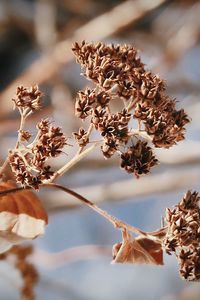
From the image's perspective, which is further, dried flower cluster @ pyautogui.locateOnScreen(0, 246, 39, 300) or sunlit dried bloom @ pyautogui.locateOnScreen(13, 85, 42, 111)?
dried flower cluster @ pyautogui.locateOnScreen(0, 246, 39, 300)

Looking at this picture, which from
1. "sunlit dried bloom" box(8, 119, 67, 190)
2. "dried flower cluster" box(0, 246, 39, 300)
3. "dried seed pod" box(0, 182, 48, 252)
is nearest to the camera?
"sunlit dried bloom" box(8, 119, 67, 190)

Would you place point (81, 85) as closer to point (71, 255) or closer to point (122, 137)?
point (71, 255)

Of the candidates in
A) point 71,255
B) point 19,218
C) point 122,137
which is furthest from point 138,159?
point 71,255

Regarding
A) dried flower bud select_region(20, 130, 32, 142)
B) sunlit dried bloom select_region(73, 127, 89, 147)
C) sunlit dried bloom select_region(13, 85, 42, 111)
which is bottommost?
sunlit dried bloom select_region(73, 127, 89, 147)

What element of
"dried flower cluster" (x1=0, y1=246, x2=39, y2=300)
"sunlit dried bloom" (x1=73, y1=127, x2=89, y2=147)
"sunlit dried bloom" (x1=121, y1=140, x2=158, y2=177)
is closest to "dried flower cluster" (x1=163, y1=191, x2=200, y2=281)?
"sunlit dried bloom" (x1=121, y1=140, x2=158, y2=177)

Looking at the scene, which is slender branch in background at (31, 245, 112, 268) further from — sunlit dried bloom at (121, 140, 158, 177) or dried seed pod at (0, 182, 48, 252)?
sunlit dried bloom at (121, 140, 158, 177)

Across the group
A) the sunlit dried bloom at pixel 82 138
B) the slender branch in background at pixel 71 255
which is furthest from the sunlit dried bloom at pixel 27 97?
the slender branch in background at pixel 71 255

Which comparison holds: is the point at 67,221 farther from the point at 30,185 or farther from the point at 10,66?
the point at 30,185
